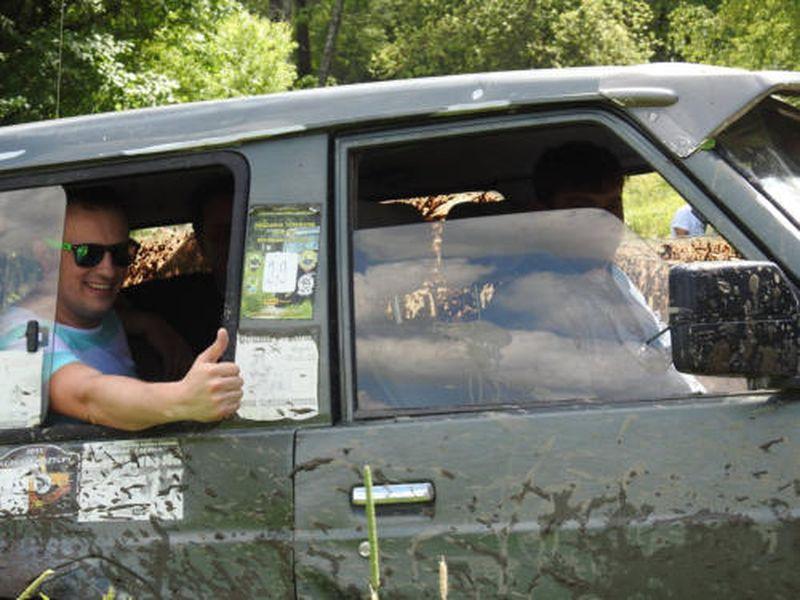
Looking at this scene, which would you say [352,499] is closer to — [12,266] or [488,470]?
[488,470]

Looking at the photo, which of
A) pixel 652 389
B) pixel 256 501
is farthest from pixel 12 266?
pixel 652 389

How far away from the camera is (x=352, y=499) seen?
2.79 m

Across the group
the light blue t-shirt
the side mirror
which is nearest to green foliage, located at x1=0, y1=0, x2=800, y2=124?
the light blue t-shirt

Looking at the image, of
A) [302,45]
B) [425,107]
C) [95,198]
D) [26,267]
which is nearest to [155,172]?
[95,198]

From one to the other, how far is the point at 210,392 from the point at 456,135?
2.48 ft

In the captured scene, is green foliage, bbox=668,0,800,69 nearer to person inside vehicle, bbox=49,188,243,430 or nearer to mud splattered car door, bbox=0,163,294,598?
person inside vehicle, bbox=49,188,243,430

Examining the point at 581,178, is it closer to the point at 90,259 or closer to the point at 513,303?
the point at 513,303

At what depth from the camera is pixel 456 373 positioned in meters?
2.91

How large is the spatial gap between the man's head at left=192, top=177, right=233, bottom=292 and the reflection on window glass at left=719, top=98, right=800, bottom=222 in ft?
4.03

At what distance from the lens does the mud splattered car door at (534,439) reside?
2.67m

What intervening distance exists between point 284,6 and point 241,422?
50.6 m

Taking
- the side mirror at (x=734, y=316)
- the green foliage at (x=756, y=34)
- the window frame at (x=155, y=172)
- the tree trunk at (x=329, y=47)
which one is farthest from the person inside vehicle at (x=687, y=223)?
the tree trunk at (x=329, y=47)

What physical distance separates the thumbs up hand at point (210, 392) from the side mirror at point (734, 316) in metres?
0.93

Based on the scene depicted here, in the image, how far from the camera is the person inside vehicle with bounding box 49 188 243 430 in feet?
9.50
